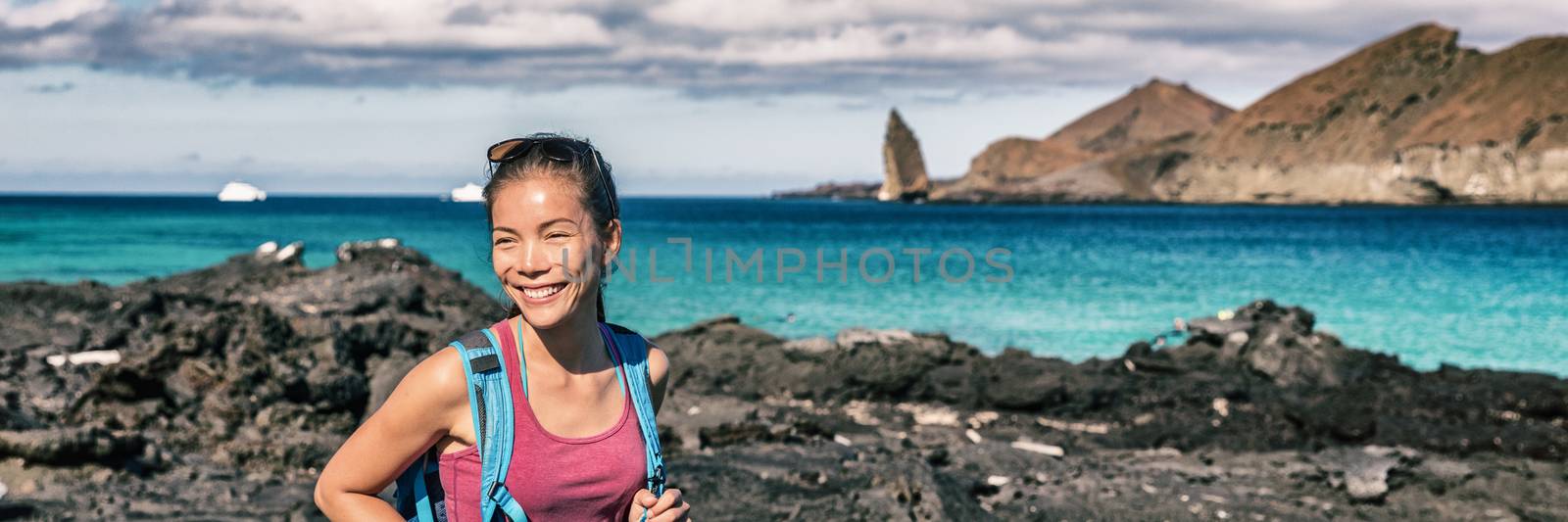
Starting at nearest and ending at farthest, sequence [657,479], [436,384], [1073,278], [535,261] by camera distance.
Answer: [436,384], [535,261], [657,479], [1073,278]

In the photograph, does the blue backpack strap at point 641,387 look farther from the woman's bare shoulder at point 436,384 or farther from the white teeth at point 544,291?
the woman's bare shoulder at point 436,384

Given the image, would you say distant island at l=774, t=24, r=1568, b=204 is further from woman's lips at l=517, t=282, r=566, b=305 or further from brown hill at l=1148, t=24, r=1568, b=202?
woman's lips at l=517, t=282, r=566, b=305

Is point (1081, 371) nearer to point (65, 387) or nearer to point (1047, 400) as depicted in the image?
point (1047, 400)

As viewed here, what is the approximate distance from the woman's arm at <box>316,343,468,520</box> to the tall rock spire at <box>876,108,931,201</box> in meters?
173

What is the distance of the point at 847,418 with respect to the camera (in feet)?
36.1

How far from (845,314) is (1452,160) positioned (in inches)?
3951

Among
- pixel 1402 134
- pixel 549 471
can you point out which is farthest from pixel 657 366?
pixel 1402 134

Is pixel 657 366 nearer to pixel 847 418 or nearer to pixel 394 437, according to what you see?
pixel 394 437

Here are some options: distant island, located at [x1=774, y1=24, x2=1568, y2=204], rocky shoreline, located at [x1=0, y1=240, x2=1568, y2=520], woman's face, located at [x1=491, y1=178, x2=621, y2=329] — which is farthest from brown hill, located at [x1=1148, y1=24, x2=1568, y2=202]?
woman's face, located at [x1=491, y1=178, x2=621, y2=329]

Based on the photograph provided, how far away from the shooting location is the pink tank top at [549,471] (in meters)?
2.17

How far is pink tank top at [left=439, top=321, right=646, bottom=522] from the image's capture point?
7.13 ft

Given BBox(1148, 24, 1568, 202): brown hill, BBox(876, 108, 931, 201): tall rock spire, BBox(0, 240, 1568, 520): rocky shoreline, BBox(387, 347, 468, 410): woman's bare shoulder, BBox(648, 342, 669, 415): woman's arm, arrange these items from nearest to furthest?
1. BBox(387, 347, 468, 410): woman's bare shoulder
2. BBox(648, 342, 669, 415): woman's arm
3. BBox(0, 240, 1568, 520): rocky shoreline
4. BBox(1148, 24, 1568, 202): brown hill
5. BBox(876, 108, 931, 201): tall rock spire

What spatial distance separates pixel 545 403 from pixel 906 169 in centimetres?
17876

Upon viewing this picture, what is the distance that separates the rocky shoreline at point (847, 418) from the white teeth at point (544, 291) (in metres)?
4.42
